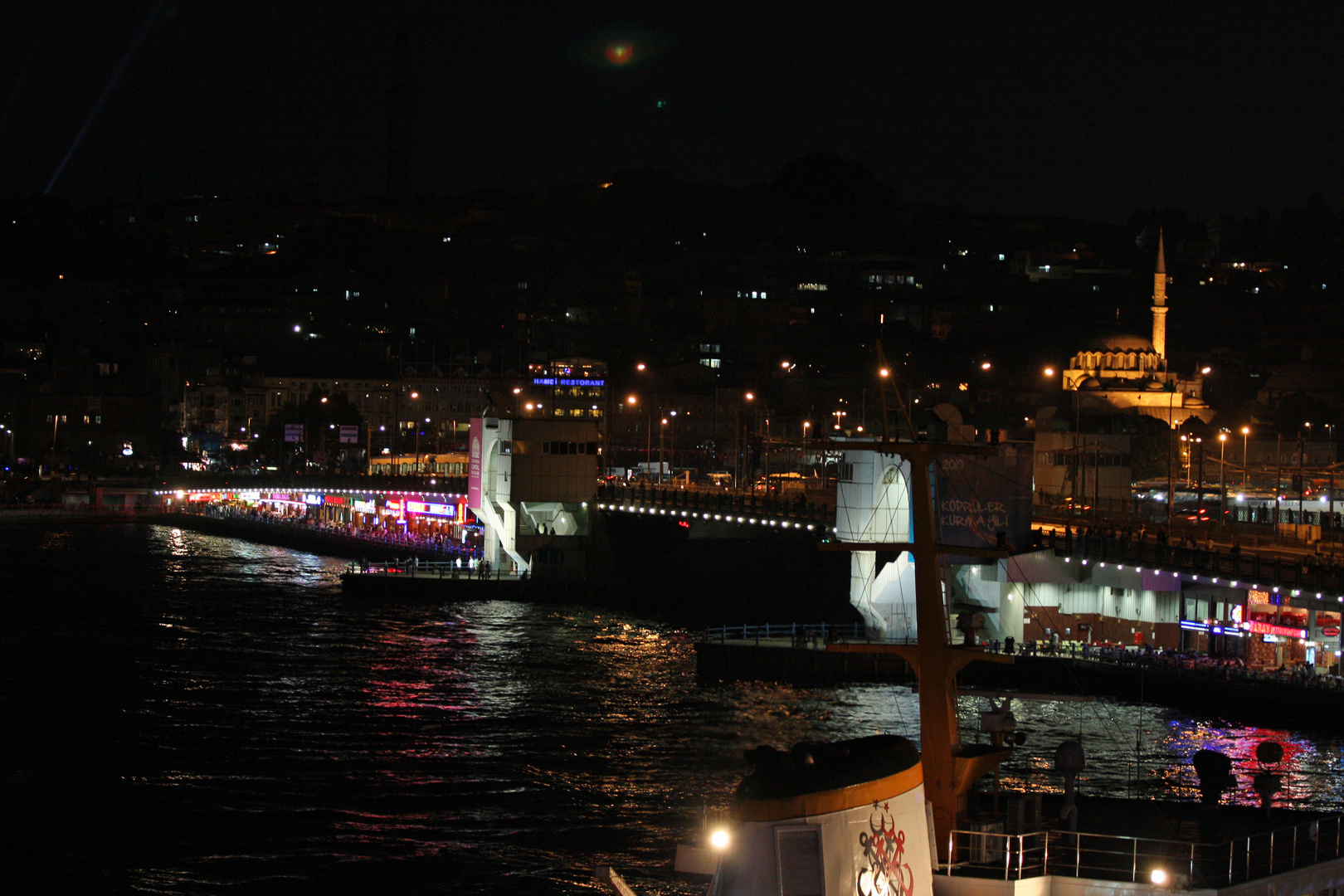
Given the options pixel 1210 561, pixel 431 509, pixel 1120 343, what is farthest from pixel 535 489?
pixel 1120 343

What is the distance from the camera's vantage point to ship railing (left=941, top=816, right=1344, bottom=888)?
41.5 feet

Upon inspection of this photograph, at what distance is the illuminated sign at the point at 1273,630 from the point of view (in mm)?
34719

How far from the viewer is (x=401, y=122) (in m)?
191

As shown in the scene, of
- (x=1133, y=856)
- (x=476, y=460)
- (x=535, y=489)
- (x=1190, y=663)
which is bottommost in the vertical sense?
(x=1190, y=663)

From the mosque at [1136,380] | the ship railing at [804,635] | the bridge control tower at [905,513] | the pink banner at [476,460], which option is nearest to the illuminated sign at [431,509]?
the pink banner at [476,460]

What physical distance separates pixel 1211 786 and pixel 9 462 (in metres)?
110

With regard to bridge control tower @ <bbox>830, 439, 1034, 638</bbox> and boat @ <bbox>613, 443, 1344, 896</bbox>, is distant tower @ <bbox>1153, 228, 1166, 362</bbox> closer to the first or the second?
bridge control tower @ <bbox>830, 439, 1034, 638</bbox>

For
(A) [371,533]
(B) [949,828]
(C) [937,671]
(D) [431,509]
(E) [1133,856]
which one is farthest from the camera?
(A) [371,533]

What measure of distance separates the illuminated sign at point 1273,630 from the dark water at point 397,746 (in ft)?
12.8

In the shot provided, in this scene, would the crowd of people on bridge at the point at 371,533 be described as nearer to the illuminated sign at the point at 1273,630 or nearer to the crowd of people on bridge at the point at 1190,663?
the crowd of people on bridge at the point at 1190,663

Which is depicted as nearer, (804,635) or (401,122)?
(804,635)

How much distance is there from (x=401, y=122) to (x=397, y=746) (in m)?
171

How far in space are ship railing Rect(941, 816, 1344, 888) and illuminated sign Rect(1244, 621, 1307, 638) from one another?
73.2 ft

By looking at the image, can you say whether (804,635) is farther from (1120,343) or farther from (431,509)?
(1120,343)
